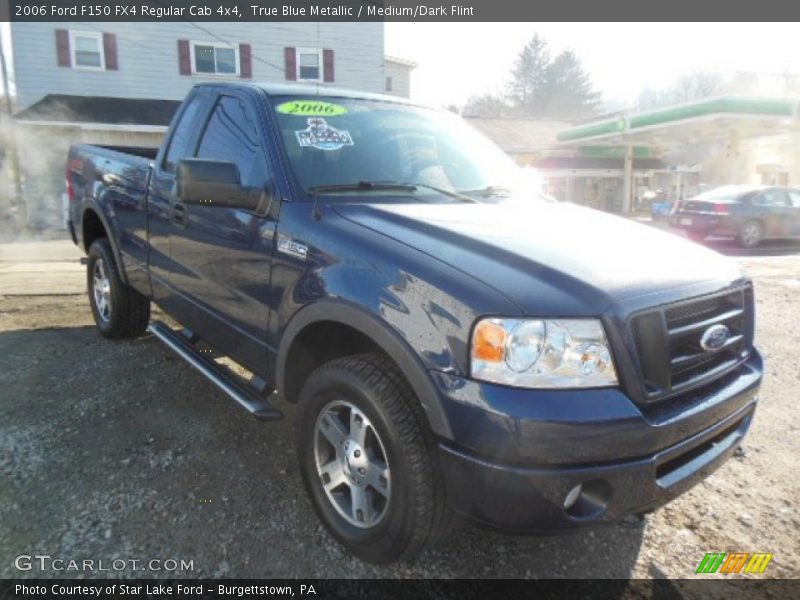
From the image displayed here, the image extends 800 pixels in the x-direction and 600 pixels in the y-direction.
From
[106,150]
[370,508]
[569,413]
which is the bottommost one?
[370,508]

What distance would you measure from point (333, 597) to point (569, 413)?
1.17 m

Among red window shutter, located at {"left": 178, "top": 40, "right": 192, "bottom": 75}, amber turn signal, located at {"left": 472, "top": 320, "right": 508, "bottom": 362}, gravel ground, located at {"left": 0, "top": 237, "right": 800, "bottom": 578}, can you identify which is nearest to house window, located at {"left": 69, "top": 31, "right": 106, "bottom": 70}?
red window shutter, located at {"left": 178, "top": 40, "right": 192, "bottom": 75}

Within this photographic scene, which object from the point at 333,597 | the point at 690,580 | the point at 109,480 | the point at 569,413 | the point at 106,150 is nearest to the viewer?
the point at 569,413

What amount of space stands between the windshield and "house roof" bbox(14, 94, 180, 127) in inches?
619

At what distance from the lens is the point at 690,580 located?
240cm

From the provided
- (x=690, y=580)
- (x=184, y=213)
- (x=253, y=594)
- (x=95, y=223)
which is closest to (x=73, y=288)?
(x=95, y=223)

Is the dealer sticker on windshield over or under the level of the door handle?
over

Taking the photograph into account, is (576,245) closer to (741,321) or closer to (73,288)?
(741,321)

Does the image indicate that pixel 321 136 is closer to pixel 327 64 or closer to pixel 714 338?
pixel 714 338

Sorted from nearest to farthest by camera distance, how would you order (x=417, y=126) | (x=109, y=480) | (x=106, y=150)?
1. (x=109, y=480)
2. (x=417, y=126)
3. (x=106, y=150)

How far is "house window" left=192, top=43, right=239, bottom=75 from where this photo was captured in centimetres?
1889

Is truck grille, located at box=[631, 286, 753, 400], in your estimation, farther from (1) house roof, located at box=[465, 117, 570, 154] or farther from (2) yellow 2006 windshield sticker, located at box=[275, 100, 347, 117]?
(1) house roof, located at box=[465, 117, 570, 154]

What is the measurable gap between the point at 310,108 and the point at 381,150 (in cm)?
43

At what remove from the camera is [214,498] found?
2836mm
